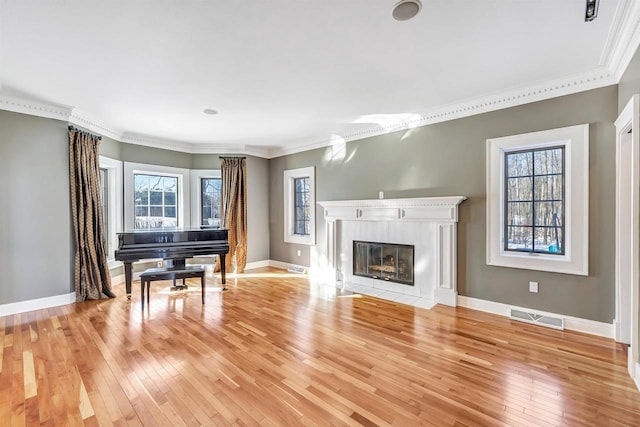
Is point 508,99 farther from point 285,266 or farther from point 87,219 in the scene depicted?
point 87,219

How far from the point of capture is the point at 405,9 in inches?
80.0

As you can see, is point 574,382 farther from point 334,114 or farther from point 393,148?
point 334,114

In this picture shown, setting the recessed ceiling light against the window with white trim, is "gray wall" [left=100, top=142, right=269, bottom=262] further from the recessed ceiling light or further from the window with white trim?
the recessed ceiling light

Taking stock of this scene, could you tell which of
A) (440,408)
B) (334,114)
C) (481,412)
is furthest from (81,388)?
(334,114)

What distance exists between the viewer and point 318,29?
2266mm

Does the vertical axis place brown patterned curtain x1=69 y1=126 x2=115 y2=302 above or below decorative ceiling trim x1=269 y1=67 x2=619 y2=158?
below

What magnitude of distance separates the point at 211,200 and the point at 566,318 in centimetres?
620

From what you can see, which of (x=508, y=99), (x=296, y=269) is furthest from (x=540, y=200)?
(x=296, y=269)

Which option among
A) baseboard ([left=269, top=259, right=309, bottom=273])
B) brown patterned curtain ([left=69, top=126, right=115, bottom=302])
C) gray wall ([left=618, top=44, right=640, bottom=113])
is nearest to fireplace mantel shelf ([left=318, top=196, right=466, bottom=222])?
baseboard ([left=269, top=259, right=309, bottom=273])

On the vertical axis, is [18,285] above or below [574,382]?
above

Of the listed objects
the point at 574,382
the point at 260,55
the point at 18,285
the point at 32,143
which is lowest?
the point at 574,382

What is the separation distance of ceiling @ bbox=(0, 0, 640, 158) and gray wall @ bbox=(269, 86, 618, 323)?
21 centimetres

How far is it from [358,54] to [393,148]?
2.22 meters

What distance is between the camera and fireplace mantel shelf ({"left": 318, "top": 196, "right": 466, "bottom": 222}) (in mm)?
3909
